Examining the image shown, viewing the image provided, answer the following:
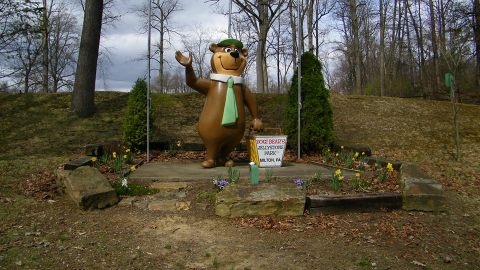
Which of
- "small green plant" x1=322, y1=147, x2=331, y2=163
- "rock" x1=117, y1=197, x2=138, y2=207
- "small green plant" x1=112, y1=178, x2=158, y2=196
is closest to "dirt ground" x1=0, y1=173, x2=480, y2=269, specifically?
"rock" x1=117, y1=197, x2=138, y2=207

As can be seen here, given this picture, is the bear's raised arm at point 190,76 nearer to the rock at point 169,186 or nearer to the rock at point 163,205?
the rock at point 169,186

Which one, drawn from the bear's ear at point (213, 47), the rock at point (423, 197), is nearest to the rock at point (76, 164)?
the bear's ear at point (213, 47)

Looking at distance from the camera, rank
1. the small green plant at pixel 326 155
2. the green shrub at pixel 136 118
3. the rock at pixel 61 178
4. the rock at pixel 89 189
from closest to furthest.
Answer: the rock at pixel 89 189 < the rock at pixel 61 178 < the small green plant at pixel 326 155 < the green shrub at pixel 136 118

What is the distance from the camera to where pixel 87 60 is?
11.5 m

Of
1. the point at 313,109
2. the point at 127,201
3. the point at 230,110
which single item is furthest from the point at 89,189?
the point at 313,109

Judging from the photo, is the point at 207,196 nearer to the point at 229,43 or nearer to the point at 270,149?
the point at 270,149

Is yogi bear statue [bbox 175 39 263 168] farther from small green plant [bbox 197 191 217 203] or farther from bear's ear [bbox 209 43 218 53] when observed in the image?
small green plant [bbox 197 191 217 203]

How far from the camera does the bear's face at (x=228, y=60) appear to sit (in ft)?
22.0

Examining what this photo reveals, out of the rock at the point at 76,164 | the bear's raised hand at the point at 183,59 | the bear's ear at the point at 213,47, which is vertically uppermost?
the bear's ear at the point at 213,47

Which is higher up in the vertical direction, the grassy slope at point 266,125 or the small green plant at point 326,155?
the grassy slope at point 266,125

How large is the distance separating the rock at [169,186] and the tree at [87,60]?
6.89 meters

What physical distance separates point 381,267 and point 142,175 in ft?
12.6

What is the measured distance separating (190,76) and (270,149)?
1.85m

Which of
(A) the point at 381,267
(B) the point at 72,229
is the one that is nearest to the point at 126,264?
(B) the point at 72,229
